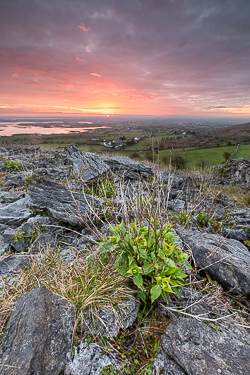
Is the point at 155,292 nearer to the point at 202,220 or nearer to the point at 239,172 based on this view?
the point at 202,220

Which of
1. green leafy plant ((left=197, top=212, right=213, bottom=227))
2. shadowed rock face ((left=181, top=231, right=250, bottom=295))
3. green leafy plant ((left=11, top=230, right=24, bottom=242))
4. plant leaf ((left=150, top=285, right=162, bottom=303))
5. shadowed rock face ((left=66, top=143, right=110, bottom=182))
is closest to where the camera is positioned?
plant leaf ((left=150, top=285, right=162, bottom=303))

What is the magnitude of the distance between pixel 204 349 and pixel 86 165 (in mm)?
8307

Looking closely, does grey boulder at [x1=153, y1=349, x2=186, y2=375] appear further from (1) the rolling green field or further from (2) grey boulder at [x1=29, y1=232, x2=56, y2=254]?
(2) grey boulder at [x1=29, y1=232, x2=56, y2=254]

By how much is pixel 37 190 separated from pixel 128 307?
17.2 feet

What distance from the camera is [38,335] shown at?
7.80 ft

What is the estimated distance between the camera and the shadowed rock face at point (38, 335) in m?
2.17

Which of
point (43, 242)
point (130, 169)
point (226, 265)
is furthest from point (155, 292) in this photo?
point (130, 169)

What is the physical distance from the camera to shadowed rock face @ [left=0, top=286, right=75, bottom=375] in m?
2.17

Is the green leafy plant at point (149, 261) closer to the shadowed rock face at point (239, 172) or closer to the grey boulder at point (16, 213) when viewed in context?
the grey boulder at point (16, 213)

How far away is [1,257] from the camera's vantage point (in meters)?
4.72

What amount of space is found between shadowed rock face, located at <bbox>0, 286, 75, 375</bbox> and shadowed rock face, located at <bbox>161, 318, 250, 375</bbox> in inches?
59.8

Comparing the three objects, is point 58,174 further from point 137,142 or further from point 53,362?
point 137,142

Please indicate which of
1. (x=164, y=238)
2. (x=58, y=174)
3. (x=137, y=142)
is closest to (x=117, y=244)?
(x=164, y=238)

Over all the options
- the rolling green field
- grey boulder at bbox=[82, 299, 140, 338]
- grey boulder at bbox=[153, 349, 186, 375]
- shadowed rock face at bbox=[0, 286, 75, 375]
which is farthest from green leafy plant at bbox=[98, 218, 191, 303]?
the rolling green field
